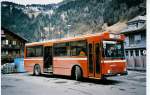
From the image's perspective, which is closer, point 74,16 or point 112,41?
point 74,16

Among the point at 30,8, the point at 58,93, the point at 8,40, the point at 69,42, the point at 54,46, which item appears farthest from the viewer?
the point at 54,46

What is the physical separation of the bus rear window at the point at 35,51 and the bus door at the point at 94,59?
8.45 ft

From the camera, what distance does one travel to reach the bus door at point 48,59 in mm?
9808

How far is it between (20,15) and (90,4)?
5.18ft

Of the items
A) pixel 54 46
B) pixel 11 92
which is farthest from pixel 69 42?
pixel 11 92

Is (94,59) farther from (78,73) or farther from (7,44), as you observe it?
(7,44)

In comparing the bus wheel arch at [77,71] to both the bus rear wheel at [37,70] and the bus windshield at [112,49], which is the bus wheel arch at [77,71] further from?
the bus rear wheel at [37,70]

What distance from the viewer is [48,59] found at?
9922 millimetres

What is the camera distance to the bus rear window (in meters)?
10.3

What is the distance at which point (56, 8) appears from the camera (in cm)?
725

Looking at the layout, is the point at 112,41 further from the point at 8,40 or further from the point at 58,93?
the point at 8,40

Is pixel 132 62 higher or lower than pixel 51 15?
lower

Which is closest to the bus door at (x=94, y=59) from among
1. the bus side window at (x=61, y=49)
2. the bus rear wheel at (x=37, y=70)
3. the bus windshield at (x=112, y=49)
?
the bus windshield at (x=112, y=49)

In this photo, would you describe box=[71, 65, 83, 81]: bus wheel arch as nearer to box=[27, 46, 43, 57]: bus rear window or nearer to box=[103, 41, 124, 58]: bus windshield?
box=[103, 41, 124, 58]: bus windshield
